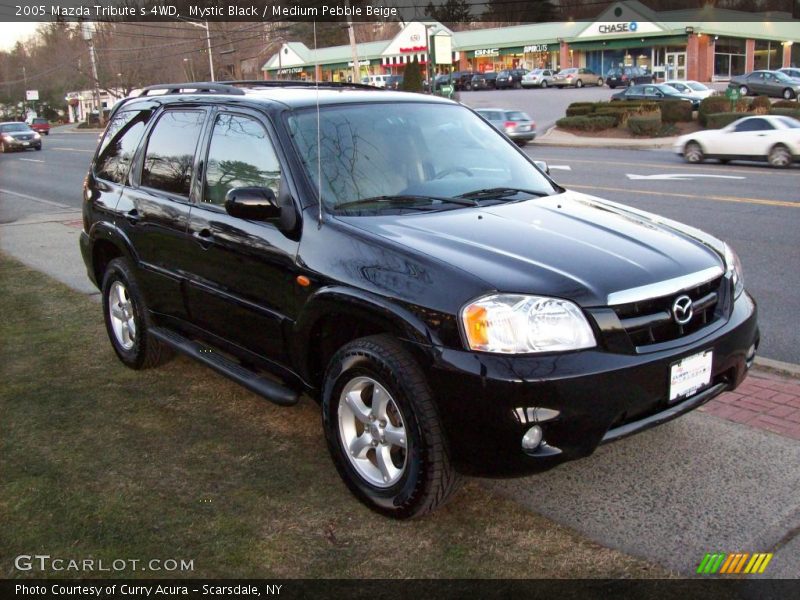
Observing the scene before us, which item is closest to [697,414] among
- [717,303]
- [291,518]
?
[717,303]

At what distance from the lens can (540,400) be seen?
313cm

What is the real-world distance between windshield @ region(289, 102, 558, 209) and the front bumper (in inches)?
50.4

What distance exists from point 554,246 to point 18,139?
42497mm

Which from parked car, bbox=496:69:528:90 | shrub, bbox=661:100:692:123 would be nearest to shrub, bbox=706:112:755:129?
shrub, bbox=661:100:692:123

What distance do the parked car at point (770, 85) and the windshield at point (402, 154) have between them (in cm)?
4396

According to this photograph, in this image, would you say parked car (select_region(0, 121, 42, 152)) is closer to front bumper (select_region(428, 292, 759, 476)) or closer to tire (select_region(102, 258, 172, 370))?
tire (select_region(102, 258, 172, 370))

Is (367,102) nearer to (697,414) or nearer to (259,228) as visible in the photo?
(259,228)

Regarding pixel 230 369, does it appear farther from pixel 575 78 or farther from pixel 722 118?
pixel 575 78

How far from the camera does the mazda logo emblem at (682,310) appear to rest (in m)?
3.48

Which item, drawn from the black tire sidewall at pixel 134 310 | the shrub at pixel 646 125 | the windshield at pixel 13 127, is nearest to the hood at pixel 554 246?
the black tire sidewall at pixel 134 310

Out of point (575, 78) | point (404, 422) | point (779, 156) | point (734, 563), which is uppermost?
point (575, 78)

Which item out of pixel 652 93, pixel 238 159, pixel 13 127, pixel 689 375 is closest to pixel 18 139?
pixel 13 127

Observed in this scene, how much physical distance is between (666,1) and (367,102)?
71163 mm

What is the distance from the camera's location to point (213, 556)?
337 cm
